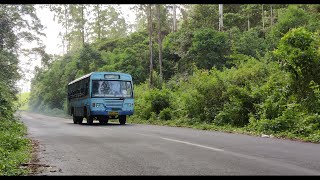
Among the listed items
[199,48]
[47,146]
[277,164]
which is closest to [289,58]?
[277,164]

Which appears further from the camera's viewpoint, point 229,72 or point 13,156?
point 229,72

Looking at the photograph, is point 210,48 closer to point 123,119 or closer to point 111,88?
point 123,119

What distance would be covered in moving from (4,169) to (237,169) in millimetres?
4446

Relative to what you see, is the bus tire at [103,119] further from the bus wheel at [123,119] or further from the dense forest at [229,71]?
the dense forest at [229,71]

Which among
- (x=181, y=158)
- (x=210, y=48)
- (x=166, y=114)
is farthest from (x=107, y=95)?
(x=210, y=48)

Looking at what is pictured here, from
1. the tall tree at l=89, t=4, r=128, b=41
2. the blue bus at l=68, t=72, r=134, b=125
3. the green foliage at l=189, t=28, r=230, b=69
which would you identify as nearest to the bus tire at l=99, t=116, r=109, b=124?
the blue bus at l=68, t=72, r=134, b=125

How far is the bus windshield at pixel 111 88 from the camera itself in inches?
906

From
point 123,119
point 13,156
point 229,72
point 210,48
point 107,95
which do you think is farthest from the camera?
point 210,48

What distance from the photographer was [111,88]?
76.7 ft

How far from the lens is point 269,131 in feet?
49.9

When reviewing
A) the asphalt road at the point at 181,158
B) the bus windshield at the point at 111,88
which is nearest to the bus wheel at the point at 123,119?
the bus windshield at the point at 111,88

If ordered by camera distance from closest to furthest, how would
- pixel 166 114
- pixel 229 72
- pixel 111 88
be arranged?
1. pixel 229 72
2. pixel 111 88
3. pixel 166 114

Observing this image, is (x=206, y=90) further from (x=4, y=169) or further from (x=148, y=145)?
(x=4, y=169)

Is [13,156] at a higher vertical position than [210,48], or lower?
lower
